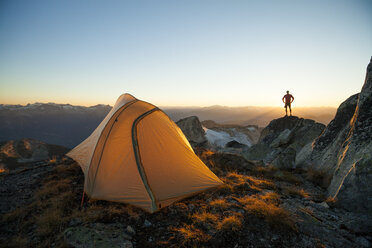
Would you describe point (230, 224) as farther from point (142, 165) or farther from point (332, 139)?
point (332, 139)

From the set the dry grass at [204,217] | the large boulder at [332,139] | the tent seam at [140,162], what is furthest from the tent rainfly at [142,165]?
the large boulder at [332,139]

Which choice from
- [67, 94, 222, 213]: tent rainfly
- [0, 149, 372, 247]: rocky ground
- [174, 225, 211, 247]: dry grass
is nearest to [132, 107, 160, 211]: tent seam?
[67, 94, 222, 213]: tent rainfly

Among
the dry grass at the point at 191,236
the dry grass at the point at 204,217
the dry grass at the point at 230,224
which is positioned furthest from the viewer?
the dry grass at the point at 204,217

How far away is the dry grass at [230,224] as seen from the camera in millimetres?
4113

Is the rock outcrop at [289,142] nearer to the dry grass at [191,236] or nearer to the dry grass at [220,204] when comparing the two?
the dry grass at [220,204]

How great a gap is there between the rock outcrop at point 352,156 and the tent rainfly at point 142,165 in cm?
392

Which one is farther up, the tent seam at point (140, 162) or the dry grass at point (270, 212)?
the tent seam at point (140, 162)

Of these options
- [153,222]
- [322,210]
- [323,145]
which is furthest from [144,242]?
[323,145]

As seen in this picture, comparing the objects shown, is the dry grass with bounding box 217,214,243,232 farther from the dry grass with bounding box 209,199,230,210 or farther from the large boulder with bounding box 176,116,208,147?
the large boulder with bounding box 176,116,208,147

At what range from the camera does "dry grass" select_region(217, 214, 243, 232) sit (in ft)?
13.5

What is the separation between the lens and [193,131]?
22.4 m

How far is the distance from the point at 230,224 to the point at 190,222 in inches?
40.5

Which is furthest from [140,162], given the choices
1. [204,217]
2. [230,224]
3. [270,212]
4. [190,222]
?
[270,212]

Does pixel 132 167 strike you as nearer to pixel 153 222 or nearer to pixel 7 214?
pixel 153 222
